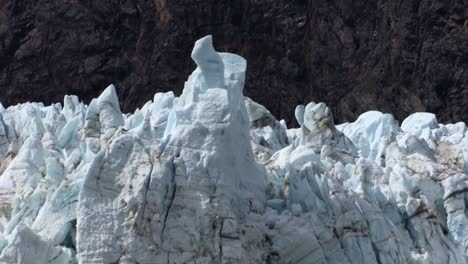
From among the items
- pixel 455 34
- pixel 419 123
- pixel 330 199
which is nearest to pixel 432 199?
pixel 330 199

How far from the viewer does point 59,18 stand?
36.8 metres

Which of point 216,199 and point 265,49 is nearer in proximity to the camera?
point 216,199

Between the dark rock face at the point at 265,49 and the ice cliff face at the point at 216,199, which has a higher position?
the dark rock face at the point at 265,49

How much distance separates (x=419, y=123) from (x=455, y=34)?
28.5 feet

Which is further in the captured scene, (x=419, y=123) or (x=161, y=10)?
(x=161, y=10)

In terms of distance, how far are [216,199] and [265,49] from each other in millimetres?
21018

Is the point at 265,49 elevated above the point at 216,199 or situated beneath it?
elevated above

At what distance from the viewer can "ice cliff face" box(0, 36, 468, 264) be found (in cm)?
1391

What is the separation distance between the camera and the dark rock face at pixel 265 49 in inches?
1312

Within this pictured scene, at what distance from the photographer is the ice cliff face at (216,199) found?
45.6 feet

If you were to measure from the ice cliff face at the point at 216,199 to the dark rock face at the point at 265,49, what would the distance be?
1488 cm

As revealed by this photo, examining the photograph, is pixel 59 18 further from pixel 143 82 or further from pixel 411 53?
pixel 411 53

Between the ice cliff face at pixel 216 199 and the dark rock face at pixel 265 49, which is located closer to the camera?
the ice cliff face at pixel 216 199

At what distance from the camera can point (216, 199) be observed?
14.1 meters
